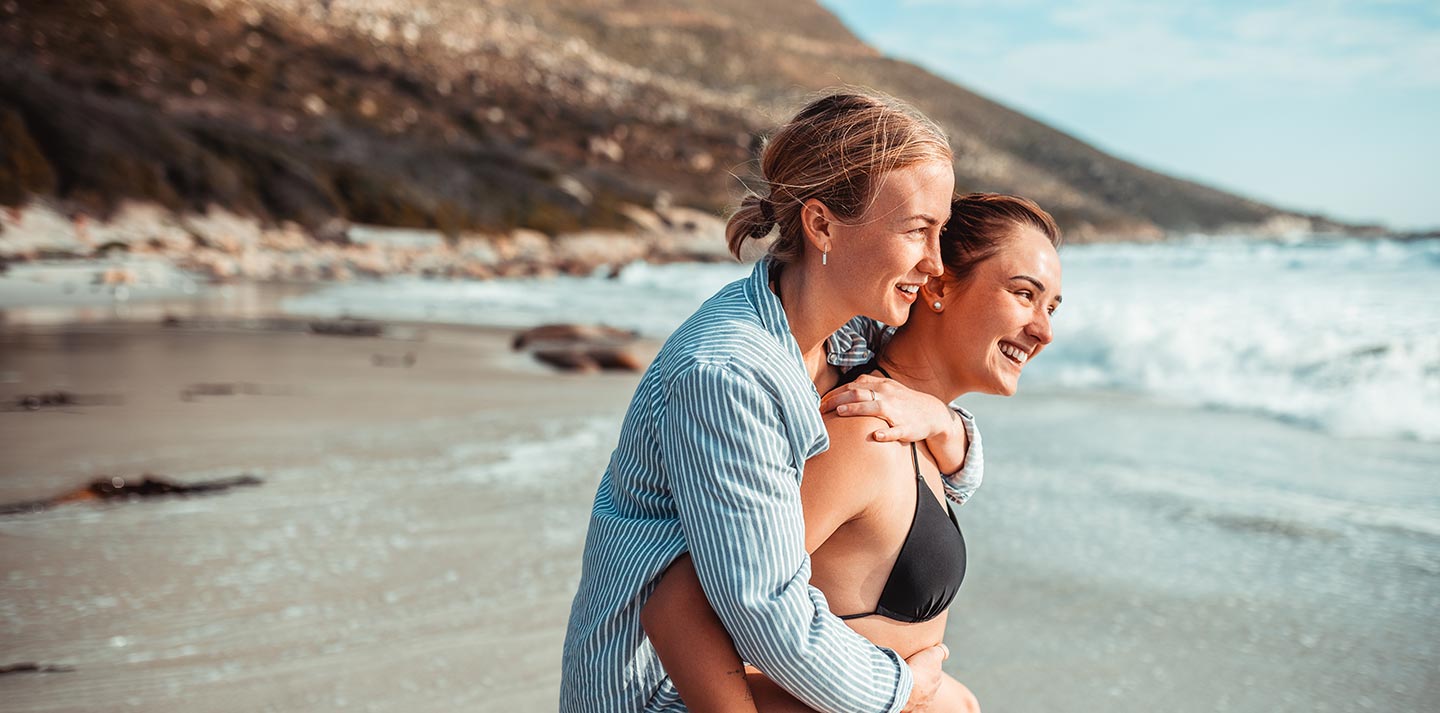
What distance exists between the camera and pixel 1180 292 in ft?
57.4

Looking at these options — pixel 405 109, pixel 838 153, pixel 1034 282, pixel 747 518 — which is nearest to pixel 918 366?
pixel 1034 282

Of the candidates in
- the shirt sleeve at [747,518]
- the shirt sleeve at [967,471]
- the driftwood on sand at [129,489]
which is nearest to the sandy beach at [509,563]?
the driftwood on sand at [129,489]

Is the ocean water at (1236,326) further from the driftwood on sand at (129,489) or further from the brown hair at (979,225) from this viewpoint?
the driftwood on sand at (129,489)

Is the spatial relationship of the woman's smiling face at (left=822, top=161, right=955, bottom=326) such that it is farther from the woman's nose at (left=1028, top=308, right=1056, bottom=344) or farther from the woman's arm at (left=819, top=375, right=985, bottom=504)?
the woman's nose at (left=1028, top=308, right=1056, bottom=344)

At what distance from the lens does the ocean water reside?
8.84 meters

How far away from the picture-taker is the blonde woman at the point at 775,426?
149 cm

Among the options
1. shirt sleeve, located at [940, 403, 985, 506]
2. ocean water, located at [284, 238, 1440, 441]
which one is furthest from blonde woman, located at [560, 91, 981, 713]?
ocean water, located at [284, 238, 1440, 441]

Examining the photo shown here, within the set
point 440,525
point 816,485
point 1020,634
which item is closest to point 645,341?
point 440,525

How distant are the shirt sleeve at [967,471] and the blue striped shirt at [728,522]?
0.52m

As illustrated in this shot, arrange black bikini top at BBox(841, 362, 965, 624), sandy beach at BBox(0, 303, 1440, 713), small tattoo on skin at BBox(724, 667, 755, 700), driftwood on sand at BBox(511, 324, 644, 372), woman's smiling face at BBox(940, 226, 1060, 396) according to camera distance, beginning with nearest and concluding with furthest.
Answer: small tattoo on skin at BBox(724, 667, 755, 700) < black bikini top at BBox(841, 362, 965, 624) < woman's smiling face at BBox(940, 226, 1060, 396) < sandy beach at BBox(0, 303, 1440, 713) < driftwood on sand at BBox(511, 324, 644, 372)

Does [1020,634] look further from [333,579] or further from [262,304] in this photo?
[262,304]

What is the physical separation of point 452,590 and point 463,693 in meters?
0.85

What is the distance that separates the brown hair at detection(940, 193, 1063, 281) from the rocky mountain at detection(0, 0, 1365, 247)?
380mm

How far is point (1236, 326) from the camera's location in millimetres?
11977
